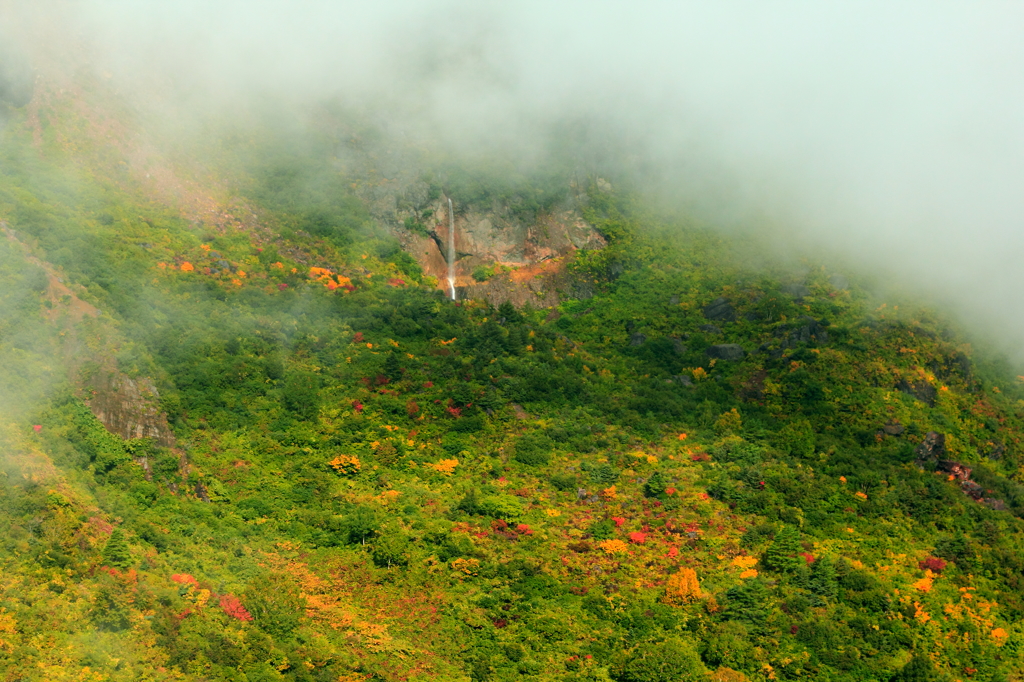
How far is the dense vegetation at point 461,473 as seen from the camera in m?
26.1

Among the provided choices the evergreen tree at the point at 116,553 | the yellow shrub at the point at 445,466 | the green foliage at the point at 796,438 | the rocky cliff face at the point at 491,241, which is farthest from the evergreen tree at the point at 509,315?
the evergreen tree at the point at 116,553

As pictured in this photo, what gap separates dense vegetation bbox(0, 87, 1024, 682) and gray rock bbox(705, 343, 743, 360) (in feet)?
0.58

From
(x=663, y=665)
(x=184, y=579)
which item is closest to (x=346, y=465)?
(x=184, y=579)

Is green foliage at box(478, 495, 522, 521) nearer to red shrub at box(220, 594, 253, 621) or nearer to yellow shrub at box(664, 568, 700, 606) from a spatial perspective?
yellow shrub at box(664, 568, 700, 606)

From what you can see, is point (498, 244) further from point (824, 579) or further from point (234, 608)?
point (234, 608)

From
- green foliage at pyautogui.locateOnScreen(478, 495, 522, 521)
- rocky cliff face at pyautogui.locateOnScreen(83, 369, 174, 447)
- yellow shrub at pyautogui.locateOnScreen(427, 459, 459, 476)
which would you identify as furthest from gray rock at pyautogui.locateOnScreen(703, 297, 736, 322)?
rocky cliff face at pyautogui.locateOnScreen(83, 369, 174, 447)

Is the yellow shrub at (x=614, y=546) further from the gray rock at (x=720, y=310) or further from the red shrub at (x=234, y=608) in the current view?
the gray rock at (x=720, y=310)

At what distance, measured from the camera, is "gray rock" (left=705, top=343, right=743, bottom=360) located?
47.2 meters

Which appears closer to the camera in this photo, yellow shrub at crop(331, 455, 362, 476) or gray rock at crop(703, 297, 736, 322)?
yellow shrub at crop(331, 455, 362, 476)

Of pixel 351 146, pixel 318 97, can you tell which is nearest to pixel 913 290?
pixel 351 146

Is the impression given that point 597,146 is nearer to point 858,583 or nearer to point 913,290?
point 913,290

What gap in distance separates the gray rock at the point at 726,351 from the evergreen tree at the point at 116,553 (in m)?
33.2

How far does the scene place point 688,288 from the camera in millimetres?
54594

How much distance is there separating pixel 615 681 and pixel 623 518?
9190mm
